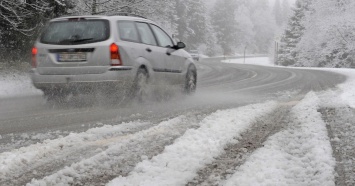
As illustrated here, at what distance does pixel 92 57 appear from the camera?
5984 millimetres

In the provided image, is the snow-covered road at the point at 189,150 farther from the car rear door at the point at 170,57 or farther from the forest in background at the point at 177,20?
the forest in background at the point at 177,20

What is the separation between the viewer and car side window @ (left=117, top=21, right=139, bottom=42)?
631cm

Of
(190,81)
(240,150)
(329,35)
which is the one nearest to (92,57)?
(190,81)

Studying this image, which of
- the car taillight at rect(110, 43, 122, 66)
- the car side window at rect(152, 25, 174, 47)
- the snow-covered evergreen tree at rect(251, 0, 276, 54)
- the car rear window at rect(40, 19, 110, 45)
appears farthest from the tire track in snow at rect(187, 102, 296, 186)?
the snow-covered evergreen tree at rect(251, 0, 276, 54)

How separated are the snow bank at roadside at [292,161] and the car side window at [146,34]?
3624mm

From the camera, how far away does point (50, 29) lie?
647 cm

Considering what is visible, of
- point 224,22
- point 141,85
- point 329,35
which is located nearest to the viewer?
point 141,85

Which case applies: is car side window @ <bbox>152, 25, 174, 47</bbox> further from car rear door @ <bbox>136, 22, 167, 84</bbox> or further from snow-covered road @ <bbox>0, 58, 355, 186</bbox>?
snow-covered road @ <bbox>0, 58, 355, 186</bbox>

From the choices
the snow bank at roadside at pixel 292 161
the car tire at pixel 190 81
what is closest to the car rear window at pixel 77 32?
the car tire at pixel 190 81

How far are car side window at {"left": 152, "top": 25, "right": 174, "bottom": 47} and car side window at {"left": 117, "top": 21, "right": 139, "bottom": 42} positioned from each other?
78cm

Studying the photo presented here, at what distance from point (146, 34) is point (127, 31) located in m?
0.62

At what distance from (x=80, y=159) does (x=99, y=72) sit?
10.6ft

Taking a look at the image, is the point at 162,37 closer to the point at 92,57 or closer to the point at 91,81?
the point at 92,57

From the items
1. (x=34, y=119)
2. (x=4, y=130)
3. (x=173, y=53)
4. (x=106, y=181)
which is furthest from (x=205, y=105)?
(x=106, y=181)
